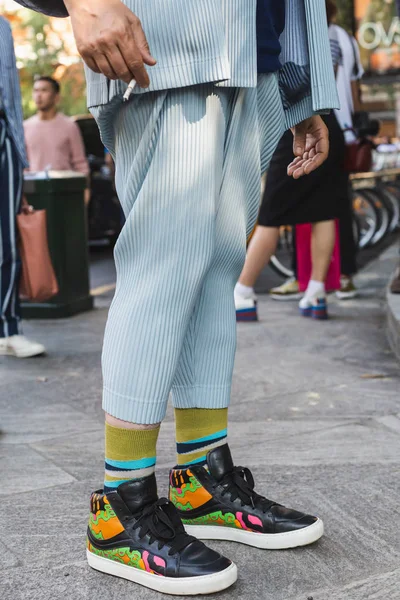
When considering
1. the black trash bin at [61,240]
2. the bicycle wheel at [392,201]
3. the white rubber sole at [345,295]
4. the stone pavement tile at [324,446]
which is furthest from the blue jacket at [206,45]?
the bicycle wheel at [392,201]

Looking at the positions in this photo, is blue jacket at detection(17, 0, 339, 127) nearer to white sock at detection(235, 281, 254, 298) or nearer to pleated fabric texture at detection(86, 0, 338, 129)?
pleated fabric texture at detection(86, 0, 338, 129)

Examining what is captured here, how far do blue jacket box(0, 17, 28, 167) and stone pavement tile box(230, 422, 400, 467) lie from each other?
208 cm

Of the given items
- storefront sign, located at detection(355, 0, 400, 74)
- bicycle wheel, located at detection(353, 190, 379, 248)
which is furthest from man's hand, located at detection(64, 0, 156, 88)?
storefront sign, located at detection(355, 0, 400, 74)

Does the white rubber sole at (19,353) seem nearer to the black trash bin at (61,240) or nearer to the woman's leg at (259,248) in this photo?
the black trash bin at (61,240)

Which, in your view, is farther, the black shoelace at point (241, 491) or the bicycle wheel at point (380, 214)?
the bicycle wheel at point (380, 214)

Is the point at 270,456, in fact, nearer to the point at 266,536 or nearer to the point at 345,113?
the point at 266,536

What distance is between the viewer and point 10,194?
15.4ft

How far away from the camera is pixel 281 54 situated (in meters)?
2.31

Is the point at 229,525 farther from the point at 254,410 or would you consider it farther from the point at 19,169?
the point at 19,169

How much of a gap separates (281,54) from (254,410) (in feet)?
5.39

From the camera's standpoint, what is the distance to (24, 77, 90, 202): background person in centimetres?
863

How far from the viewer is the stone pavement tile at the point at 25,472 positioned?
2715 millimetres

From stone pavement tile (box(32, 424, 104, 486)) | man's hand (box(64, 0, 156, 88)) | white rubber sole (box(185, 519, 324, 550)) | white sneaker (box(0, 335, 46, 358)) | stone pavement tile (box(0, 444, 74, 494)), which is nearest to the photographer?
man's hand (box(64, 0, 156, 88))

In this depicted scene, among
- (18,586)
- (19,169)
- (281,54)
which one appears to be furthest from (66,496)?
(19,169)
